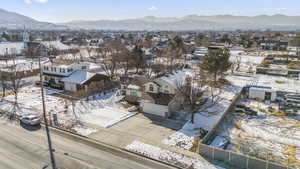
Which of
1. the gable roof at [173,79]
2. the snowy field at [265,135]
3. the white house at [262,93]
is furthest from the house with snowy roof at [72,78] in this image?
the white house at [262,93]

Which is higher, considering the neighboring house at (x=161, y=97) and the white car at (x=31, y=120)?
the neighboring house at (x=161, y=97)

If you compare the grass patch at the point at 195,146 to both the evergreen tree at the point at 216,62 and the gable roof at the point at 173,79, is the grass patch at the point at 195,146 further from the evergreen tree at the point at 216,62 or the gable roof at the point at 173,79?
the evergreen tree at the point at 216,62

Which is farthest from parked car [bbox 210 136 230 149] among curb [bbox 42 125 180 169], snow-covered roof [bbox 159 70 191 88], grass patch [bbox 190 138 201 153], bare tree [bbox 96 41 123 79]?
bare tree [bbox 96 41 123 79]

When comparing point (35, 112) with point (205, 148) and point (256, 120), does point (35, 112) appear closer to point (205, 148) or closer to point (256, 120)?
point (205, 148)

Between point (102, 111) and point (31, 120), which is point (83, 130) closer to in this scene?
point (102, 111)

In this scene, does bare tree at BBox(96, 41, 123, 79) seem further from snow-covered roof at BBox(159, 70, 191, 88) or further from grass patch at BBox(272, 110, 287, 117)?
grass patch at BBox(272, 110, 287, 117)

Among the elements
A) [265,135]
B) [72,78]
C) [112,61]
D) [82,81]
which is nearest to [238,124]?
[265,135]

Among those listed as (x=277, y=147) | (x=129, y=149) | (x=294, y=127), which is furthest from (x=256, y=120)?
(x=129, y=149)
